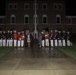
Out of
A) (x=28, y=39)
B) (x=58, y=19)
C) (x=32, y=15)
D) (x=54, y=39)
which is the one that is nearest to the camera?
(x=28, y=39)

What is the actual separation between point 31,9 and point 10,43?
137 ft

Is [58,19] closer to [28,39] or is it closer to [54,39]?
[54,39]

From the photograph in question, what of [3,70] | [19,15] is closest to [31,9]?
[19,15]

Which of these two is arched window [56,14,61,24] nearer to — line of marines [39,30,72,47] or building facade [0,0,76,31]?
building facade [0,0,76,31]

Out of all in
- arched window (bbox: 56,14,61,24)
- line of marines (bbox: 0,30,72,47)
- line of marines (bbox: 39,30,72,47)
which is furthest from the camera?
Result: arched window (bbox: 56,14,61,24)

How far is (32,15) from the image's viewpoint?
73.2 metres

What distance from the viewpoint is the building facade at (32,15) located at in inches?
2876

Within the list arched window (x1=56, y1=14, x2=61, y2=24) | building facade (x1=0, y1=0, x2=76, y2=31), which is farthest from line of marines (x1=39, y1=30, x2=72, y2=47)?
arched window (x1=56, y1=14, x2=61, y2=24)

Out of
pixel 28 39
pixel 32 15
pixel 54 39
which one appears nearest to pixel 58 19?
A: pixel 32 15

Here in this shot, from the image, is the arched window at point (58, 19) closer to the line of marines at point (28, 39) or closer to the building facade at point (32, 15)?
the building facade at point (32, 15)

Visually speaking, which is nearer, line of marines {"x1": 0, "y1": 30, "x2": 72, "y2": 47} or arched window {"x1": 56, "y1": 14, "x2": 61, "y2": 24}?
line of marines {"x1": 0, "y1": 30, "x2": 72, "y2": 47}

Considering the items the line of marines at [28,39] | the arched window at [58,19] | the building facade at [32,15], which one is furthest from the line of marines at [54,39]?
the arched window at [58,19]

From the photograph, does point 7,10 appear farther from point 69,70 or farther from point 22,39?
point 69,70

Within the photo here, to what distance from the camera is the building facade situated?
73.1 meters
